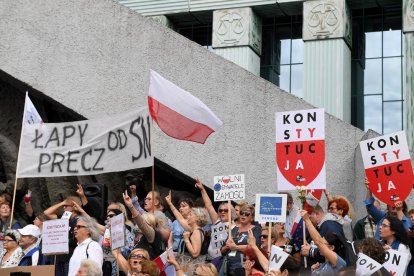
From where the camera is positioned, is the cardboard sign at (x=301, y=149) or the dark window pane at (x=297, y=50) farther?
the dark window pane at (x=297, y=50)

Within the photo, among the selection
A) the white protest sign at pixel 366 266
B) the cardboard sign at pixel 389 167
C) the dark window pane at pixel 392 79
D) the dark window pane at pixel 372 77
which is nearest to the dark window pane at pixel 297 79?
the dark window pane at pixel 372 77

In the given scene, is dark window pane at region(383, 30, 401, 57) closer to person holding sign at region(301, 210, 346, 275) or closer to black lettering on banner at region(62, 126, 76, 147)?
black lettering on banner at region(62, 126, 76, 147)

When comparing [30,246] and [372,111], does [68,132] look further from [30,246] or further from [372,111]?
[372,111]

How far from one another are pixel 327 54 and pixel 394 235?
15227 mm

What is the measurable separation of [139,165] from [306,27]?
573 inches

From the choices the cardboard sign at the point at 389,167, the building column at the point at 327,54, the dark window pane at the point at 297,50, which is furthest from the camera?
the dark window pane at the point at 297,50

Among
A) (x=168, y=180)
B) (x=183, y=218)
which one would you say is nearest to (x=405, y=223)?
(x=183, y=218)

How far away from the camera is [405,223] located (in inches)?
387

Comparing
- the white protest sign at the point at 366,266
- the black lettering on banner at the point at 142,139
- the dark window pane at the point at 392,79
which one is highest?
the dark window pane at the point at 392,79

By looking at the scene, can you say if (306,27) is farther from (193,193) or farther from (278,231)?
(278,231)

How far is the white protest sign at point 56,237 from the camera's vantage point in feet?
30.5

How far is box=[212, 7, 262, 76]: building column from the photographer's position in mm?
24578

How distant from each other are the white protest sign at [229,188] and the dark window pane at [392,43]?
50.9ft

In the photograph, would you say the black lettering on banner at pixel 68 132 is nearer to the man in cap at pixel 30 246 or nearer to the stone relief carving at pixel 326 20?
the man in cap at pixel 30 246
